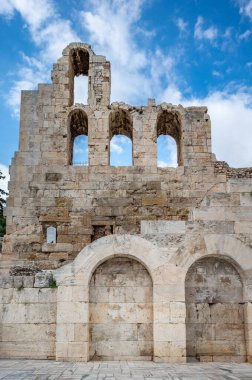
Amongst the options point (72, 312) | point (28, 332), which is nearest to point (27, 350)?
point (28, 332)

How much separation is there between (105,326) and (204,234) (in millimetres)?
3773

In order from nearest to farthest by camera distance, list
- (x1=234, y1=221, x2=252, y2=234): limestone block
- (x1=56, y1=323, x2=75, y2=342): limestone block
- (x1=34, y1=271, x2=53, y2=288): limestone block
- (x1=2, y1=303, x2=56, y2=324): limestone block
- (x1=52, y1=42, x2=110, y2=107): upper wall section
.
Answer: (x1=56, y1=323, x2=75, y2=342): limestone block
(x1=2, y1=303, x2=56, y2=324): limestone block
(x1=34, y1=271, x2=53, y2=288): limestone block
(x1=234, y1=221, x2=252, y2=234): limestone block
(x1=52, y1=42, x2=110, y2=107): upper wall section

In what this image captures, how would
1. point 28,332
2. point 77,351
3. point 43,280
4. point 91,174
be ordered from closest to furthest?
point 77,351, point 28,332, point 43,280, point 91,174

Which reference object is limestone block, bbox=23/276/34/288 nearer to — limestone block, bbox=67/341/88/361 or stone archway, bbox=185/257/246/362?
limestone block, bbox=67/341/88/361

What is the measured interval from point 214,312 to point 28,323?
5.17 metres

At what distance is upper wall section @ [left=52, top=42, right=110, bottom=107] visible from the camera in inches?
674

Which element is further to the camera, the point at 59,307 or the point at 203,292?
the point at 203,292

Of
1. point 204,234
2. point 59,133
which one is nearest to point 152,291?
point 204,234

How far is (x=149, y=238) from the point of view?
11078 millimetres

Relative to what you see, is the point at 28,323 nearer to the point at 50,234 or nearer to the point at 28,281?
the point at 28,281

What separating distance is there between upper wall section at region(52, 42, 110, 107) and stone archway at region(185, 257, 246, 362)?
900 cm

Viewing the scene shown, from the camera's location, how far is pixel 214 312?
11031 millimetres

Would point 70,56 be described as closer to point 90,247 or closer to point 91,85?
point 91,85

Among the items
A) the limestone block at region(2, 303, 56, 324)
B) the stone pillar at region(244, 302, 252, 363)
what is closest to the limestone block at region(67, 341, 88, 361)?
the limestone block at region(2, 303, 56, 324)
